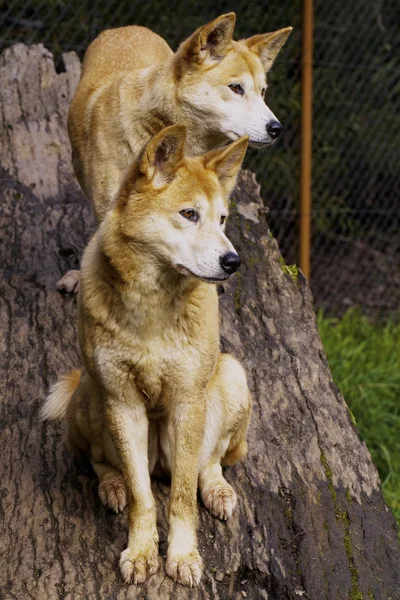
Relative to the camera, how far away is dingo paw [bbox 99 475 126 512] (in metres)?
3.04

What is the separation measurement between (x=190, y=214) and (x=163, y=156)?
200 millimetres

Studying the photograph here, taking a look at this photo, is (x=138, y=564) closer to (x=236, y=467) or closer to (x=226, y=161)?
(x=236, y=467)

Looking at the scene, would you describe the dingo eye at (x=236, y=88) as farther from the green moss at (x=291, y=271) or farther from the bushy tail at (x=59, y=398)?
the bushy tail at (x=59, y=398)

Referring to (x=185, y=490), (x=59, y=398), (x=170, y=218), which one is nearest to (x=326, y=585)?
(x=185, y=490)

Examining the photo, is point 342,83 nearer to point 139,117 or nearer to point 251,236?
point 251,236

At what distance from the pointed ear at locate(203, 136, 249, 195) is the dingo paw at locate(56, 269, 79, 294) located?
5.12ft

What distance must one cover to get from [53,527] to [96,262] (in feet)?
3.03

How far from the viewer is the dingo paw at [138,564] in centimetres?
277

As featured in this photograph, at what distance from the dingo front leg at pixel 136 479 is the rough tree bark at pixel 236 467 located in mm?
79

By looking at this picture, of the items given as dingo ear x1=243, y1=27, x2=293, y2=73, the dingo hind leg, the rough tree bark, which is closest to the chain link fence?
the rough tree bark

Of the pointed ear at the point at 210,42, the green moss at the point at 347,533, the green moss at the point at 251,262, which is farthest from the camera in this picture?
the green moss at the point at 251,262

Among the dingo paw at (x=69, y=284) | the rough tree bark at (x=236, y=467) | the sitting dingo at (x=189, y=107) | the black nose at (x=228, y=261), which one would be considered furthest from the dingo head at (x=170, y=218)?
the dingo paw at (x=69, y=284)

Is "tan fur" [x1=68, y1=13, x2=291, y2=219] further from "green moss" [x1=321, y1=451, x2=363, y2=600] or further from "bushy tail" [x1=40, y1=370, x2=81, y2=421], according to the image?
"green moss" [x1=321, y1=451, x2=363, y2=600]

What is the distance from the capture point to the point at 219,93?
4039 mm
